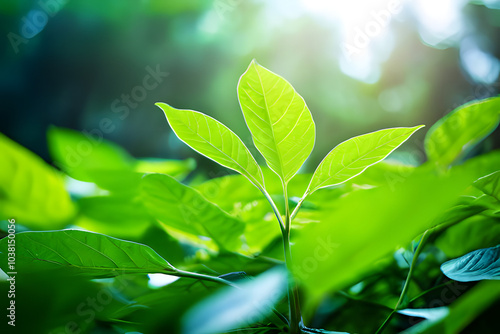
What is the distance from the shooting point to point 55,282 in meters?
0.17

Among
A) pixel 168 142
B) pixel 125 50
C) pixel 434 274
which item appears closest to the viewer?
pixel 434 274

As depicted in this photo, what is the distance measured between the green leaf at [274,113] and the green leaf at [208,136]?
0.05 feet

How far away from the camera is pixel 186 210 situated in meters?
0.22

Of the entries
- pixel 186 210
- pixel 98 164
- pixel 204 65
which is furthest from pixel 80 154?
pixel 204 65

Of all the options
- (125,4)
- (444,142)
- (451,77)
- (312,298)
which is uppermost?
(125,4)

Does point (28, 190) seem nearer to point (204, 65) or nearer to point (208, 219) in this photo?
point (208, 219)

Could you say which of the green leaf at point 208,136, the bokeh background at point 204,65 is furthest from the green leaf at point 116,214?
the bokeh background at point 204,65

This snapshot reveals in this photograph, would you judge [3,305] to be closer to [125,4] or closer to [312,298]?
[312,298]

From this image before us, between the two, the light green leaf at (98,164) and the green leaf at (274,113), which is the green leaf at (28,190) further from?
the green leaf at (274,113)

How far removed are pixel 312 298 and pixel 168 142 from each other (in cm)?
82

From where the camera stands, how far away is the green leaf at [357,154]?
184mm

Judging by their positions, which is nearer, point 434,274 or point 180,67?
point 434,274

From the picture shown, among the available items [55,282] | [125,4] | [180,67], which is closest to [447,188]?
[55,282]

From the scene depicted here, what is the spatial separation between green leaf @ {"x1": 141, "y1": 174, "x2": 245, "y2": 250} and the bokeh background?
2.12 feet
